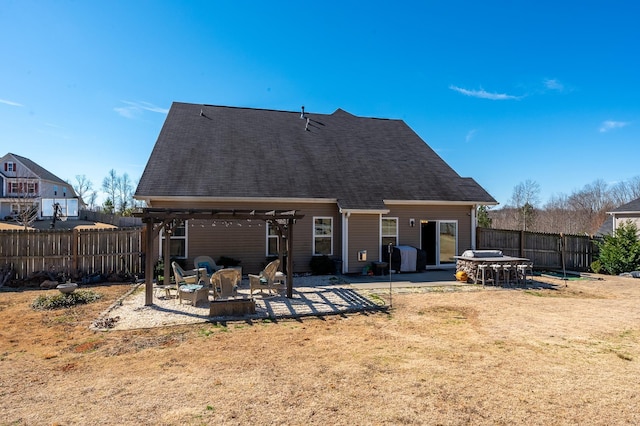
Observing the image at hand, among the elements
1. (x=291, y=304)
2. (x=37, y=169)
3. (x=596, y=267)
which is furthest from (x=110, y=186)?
(x=596, y=267)

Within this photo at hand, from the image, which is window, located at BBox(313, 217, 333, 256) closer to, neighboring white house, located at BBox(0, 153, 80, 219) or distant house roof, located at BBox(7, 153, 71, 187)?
neighboring white house, located at BBox(0, 153, 80, 219)

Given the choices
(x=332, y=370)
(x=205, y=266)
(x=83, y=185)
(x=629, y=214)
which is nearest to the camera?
(x=332, y=370)

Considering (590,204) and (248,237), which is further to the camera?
(590,204)

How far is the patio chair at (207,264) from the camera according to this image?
11.7 metres

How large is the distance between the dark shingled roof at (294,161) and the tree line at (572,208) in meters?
27.9

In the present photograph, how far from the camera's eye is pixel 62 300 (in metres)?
9.07

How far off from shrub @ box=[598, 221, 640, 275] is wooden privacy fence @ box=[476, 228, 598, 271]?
984mm

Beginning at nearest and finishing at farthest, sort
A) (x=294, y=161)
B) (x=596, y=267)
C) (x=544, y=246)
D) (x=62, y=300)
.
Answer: (x=62, y=300) → (x=294, y=161) → (x=596, y=267) → (x=544, y=246)

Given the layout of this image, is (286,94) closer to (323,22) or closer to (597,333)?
(323,22)

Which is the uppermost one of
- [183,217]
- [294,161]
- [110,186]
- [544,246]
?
[110,186]

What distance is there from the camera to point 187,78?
15.8m

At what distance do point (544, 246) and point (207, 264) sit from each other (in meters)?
15.6

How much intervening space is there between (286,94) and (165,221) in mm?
15769

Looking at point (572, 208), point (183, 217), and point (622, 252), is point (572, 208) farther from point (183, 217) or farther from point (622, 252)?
point (183, 217)
